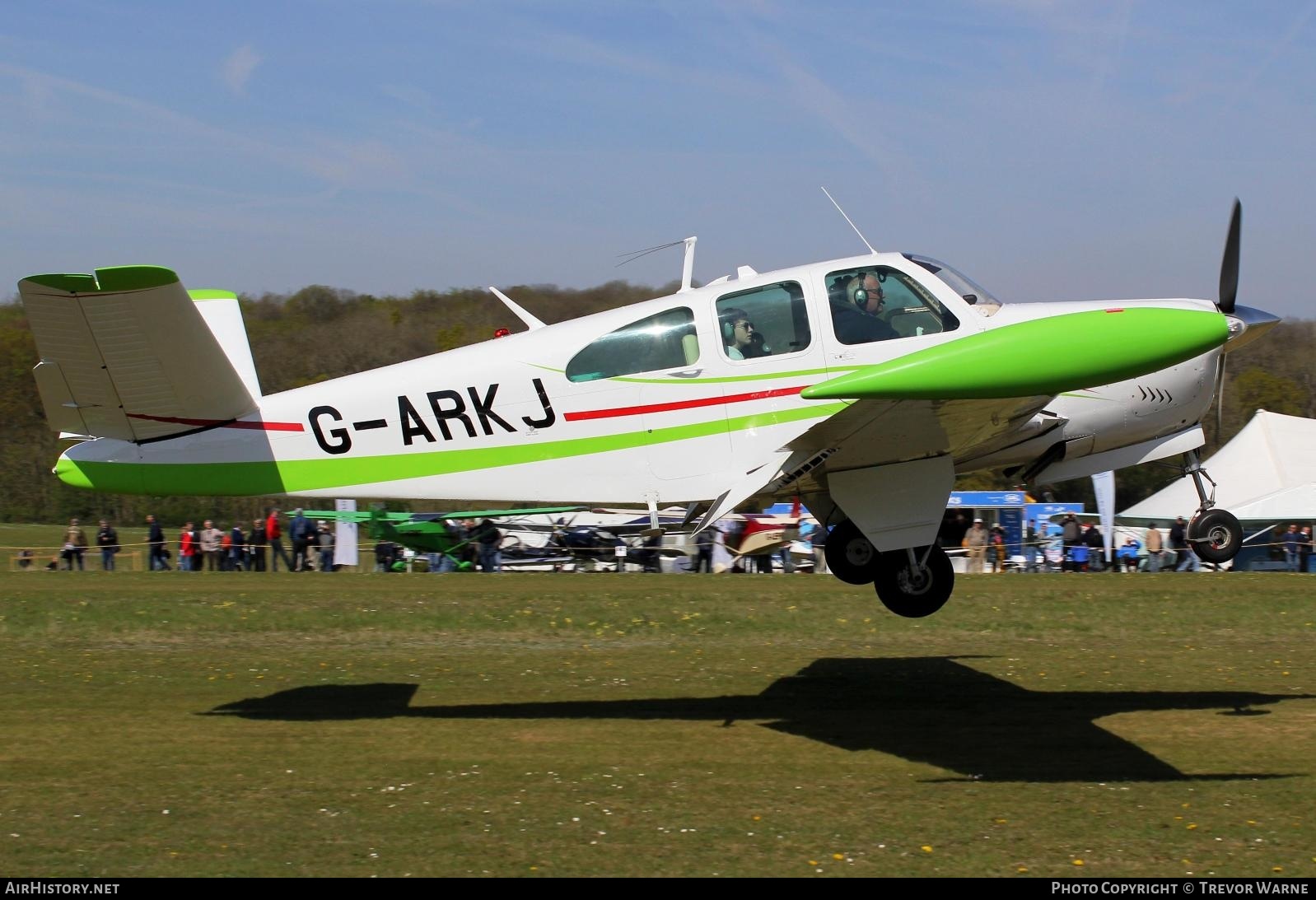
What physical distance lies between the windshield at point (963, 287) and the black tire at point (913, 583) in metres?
1.78

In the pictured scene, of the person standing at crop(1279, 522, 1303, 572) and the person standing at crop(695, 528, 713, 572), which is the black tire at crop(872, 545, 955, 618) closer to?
the person standing at crop(695, 528, 713, 572)

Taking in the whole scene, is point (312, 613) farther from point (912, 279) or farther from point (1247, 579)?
point (1247, 579)

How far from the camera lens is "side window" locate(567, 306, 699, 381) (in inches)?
320

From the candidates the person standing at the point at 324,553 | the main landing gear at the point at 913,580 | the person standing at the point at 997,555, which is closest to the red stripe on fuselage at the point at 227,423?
the main landing gear at the point at 913,580

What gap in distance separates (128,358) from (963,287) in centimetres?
569

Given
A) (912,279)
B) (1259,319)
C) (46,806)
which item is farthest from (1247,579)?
(46,806)

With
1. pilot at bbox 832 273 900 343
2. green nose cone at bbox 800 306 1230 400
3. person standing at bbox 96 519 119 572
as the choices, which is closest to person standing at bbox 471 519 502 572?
person standing at bbox 96 519 119 572

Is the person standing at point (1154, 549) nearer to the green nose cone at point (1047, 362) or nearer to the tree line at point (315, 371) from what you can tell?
the tree line at point (315, 371)

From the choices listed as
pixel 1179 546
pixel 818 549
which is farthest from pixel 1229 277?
pixel 1179 546

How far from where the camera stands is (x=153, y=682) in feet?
33.1

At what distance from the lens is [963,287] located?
8.23 metres

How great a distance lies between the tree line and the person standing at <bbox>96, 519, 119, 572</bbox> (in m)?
6.47

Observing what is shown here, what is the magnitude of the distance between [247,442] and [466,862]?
12.8 ft

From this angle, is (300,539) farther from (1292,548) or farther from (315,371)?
(1292,548)
